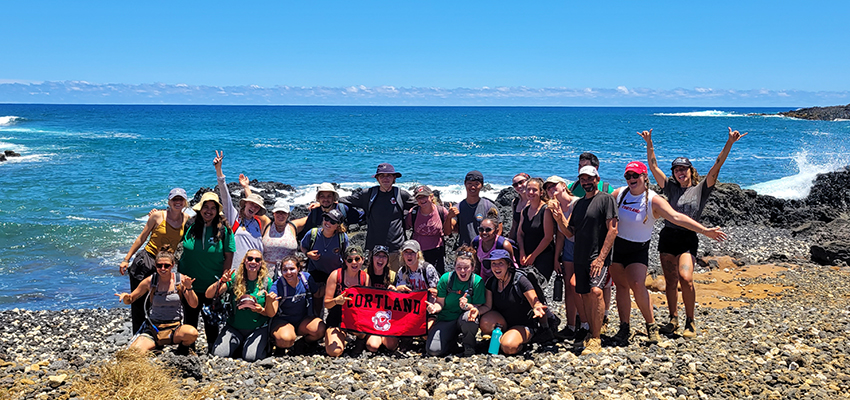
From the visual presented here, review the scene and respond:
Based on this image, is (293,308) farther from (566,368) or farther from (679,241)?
(679,241)

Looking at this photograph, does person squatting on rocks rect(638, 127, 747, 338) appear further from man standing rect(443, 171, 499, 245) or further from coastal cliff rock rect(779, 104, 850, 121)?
coastal cliff rock rect(779, 104, 850, 121)

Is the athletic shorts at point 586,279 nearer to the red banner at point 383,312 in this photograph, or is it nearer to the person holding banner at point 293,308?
the red banner at point 383,312

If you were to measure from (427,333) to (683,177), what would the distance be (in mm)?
3538

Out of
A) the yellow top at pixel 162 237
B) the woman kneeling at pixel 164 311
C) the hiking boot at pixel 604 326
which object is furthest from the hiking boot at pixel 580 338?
the yellow top at pixel 162 237

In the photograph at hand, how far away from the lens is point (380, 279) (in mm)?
7723

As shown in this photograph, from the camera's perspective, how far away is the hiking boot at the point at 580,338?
24.5 feet

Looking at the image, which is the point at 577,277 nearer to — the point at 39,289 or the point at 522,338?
the point at 522,338

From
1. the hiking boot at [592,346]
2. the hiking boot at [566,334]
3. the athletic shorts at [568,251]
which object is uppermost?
Answer: the athletic shorts at [568,251]

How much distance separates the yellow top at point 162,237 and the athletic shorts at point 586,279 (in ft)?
15.5

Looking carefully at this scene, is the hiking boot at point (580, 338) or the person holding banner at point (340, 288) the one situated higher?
the person holding banner at point (340, 288)

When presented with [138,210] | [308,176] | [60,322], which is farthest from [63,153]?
[60,322]

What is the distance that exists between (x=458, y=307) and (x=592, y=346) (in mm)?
1598

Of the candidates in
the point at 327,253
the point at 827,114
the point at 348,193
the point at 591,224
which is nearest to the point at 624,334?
the point at 591,224

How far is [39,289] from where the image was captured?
1339cm
